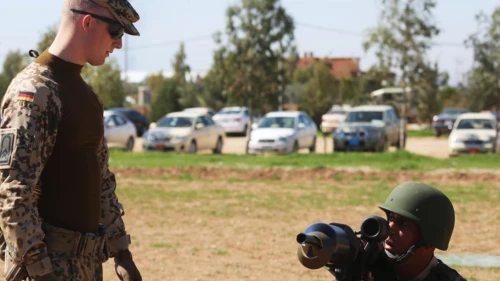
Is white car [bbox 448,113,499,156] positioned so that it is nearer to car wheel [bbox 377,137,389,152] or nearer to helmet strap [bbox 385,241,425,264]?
car wheel [bbox 377,137,389,152]

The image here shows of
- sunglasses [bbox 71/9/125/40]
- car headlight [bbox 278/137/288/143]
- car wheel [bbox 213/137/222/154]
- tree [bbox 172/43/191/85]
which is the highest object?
tree [bbox 172/43/191/85]

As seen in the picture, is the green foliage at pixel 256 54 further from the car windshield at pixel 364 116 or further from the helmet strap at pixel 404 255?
the helmet strap at pixel 404 255

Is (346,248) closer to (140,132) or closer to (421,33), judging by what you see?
(421,33)

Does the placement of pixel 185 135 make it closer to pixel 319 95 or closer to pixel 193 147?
pixel 193 147

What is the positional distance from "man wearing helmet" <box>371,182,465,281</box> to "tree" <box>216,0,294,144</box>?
28.0 m

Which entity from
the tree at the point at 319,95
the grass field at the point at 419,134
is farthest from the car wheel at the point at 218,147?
the tree at the point at 319,95

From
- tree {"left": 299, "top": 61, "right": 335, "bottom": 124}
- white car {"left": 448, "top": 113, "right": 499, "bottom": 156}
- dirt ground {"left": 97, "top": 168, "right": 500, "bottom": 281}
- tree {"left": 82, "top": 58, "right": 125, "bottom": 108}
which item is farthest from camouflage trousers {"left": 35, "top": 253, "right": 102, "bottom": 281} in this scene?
tree {"left": 299, "top": 61, "right": 335, "bottom": 124}

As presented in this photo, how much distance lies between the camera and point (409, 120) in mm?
70750

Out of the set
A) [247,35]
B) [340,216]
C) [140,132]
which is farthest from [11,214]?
[140,132]

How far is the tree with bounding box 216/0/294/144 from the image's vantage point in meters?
32.1

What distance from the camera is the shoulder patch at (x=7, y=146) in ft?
11.8

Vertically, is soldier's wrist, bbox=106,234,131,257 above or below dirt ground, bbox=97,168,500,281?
above

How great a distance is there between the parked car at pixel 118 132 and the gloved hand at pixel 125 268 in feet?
94.6

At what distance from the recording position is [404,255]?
4188 mm
